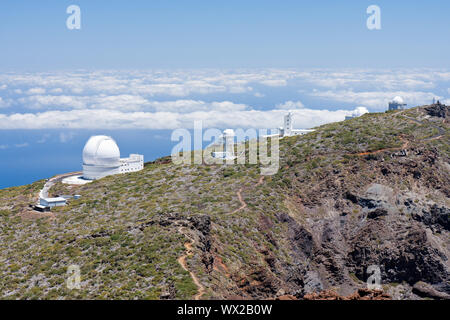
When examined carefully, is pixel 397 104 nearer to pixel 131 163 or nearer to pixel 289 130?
pixel 289 130

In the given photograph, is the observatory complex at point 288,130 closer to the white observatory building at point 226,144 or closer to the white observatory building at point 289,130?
the white observatory building at point 289,130

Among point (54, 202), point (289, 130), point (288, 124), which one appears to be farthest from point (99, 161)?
point (289, 130)

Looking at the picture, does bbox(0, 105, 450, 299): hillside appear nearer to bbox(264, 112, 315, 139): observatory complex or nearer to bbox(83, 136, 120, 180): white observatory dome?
bbox(83, 136, 120, 180): white observatory dome

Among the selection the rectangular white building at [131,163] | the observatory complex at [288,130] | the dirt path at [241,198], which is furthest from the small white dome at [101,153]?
the observatory complex at [288,130]

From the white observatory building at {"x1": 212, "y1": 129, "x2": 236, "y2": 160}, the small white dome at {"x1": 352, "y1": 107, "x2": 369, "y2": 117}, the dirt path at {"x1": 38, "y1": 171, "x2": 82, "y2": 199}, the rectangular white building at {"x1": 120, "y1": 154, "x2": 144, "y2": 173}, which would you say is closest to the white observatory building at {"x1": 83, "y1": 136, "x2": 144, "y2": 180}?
the rectangular white building at {"x1": 120, "y1": 154, "x2": 144, "y2": 173}

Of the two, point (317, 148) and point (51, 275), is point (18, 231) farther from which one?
point (317, 148)

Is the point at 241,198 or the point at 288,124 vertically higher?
Result: the point at 288,124
